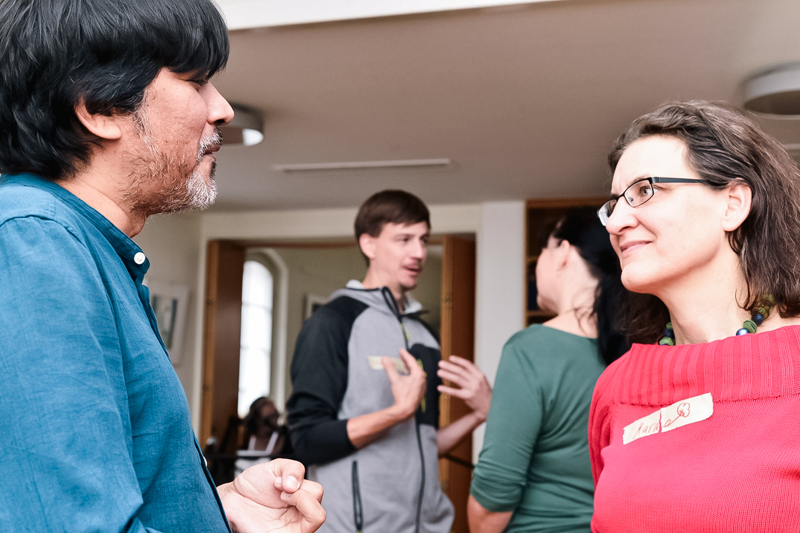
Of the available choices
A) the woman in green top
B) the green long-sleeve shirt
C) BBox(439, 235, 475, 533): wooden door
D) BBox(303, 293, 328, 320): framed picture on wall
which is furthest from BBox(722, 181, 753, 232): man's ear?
BBox(303, 293, 328, 320): framed picture on wall

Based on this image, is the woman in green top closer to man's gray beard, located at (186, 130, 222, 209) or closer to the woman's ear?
the woman's ear

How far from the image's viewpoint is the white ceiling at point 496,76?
7.59ft

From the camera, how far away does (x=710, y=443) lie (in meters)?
0.96

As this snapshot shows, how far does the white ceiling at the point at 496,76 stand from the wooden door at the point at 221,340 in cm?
165

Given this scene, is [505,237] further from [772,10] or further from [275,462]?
[275,462]

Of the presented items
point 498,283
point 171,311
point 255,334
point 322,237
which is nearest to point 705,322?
point 498,283

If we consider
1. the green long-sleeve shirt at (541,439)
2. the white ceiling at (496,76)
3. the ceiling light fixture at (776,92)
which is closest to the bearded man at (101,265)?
the green long-sleeve shirt at (541,439)

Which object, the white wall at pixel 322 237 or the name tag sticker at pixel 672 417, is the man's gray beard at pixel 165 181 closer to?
the name tag sticker at pixel 672 417

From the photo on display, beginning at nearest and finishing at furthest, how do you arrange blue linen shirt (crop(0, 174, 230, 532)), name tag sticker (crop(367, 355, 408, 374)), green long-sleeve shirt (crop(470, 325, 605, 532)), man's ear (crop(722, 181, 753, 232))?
blue linen shirt (crop(0, 174, 230, 532)) < man's ear (crop(722, 181, 753, 232)) < green long-sleeve shirt (crop(470, 325, 605, 532)) < name tag sticker (crop(367, 355, 408, 374))

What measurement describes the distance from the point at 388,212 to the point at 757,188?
1.53 m

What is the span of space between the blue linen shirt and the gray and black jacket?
1.38 meters

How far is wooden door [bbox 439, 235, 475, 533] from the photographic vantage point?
4.97 metres

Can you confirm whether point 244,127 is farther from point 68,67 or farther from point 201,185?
point 68,67

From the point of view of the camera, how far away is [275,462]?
0.93 meters
